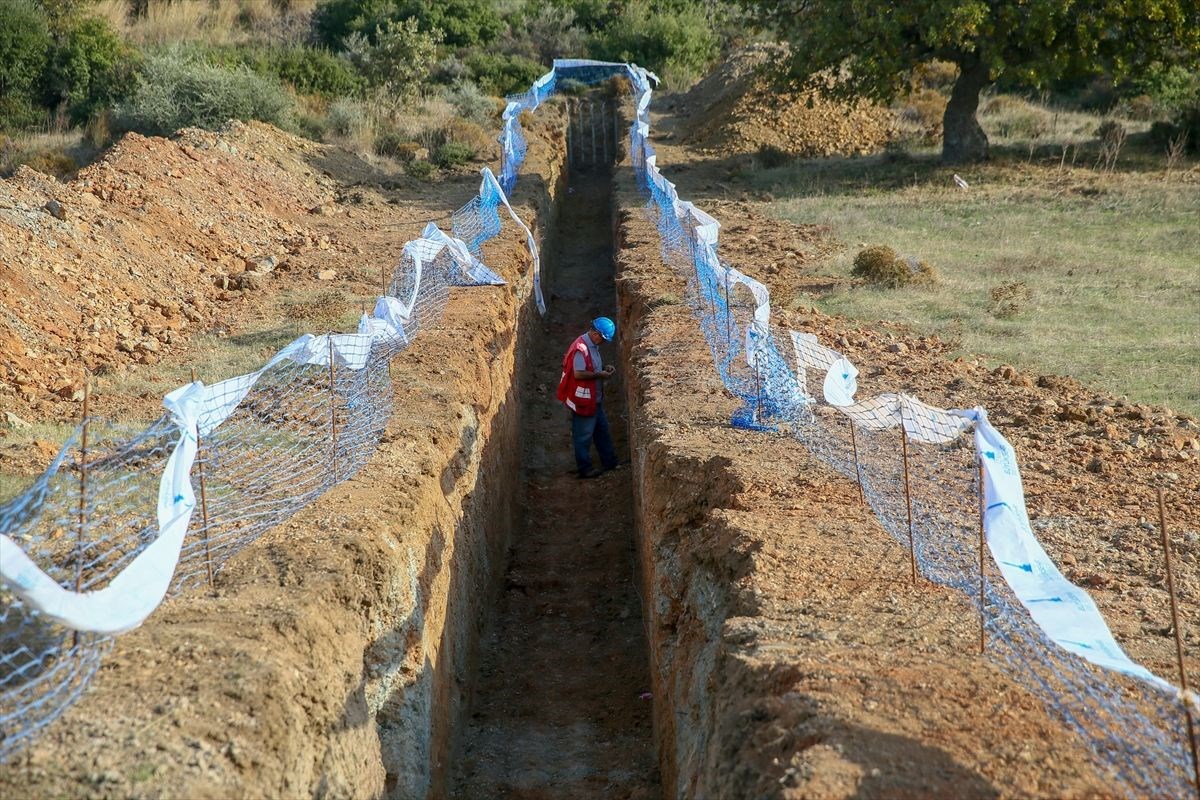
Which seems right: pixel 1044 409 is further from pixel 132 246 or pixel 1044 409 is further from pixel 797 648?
pixel 132 246

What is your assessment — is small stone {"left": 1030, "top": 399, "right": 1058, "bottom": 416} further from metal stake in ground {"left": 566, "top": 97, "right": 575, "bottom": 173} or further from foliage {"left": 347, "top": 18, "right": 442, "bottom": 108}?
foliage {"left": 347, "top": 18, "right": 442, "bottom": 108}

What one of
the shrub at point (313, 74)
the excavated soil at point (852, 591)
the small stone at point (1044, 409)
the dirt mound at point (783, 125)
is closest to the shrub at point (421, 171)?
the dirt mound at point (783, 125)

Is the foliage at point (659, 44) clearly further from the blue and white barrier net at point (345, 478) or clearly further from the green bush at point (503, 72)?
the blue and white barrier net at point (345, 478)

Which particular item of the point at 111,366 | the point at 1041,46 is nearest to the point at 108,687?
the point at 111,366

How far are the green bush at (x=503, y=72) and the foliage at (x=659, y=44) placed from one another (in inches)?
133

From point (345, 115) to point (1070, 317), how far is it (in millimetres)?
16672

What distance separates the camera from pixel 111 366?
11.2m

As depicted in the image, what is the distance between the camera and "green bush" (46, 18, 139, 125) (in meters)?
29.4

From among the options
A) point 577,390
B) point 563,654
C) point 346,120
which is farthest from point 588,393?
point 346,120

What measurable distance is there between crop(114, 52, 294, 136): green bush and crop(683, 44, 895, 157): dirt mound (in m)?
9.47

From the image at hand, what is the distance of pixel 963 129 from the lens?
78.9 feet

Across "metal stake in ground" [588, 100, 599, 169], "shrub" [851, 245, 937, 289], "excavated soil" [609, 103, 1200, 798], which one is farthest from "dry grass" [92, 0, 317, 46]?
"excavated soil" [609, 103, 1200, 798]

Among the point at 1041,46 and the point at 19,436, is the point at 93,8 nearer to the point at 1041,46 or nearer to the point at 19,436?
the point at 1041,46

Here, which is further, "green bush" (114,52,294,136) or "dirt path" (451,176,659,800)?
"green bush" (114,52,294,136)
